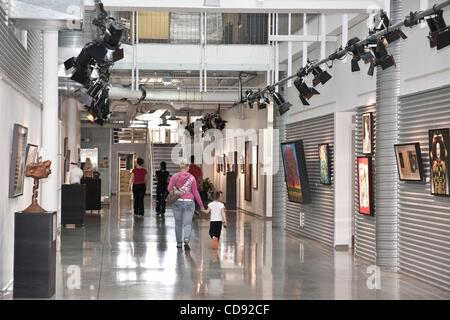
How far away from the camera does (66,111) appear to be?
69.9 ft

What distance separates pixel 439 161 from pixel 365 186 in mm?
3278

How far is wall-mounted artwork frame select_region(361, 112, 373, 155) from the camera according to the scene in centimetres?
1277

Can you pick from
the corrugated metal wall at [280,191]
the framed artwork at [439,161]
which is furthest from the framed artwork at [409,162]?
the corrugated metal wall at [280,191]

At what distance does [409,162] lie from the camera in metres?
10.8

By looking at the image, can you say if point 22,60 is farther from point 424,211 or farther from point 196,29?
point 196,29

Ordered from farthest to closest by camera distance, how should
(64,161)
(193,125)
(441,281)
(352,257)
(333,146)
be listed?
1. (193,125)
2. (64,161)
3. (333,146)
4. (352,257)
5. (441,281)

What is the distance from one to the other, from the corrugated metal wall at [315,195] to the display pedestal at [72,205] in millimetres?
4860

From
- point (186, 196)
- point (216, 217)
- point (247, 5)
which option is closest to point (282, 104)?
point (216, 217)

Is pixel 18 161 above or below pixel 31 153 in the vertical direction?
below

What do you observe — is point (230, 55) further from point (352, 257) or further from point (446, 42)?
point (446, 42)

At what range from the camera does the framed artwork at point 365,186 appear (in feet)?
41.8

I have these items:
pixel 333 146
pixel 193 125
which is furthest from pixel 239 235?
pixel 193 125

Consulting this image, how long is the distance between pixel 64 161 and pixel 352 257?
367 inches

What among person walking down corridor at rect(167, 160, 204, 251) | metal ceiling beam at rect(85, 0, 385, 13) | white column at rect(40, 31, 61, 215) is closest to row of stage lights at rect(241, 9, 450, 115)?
metal ceiling beam at rect(85, 0, 385, 13)
